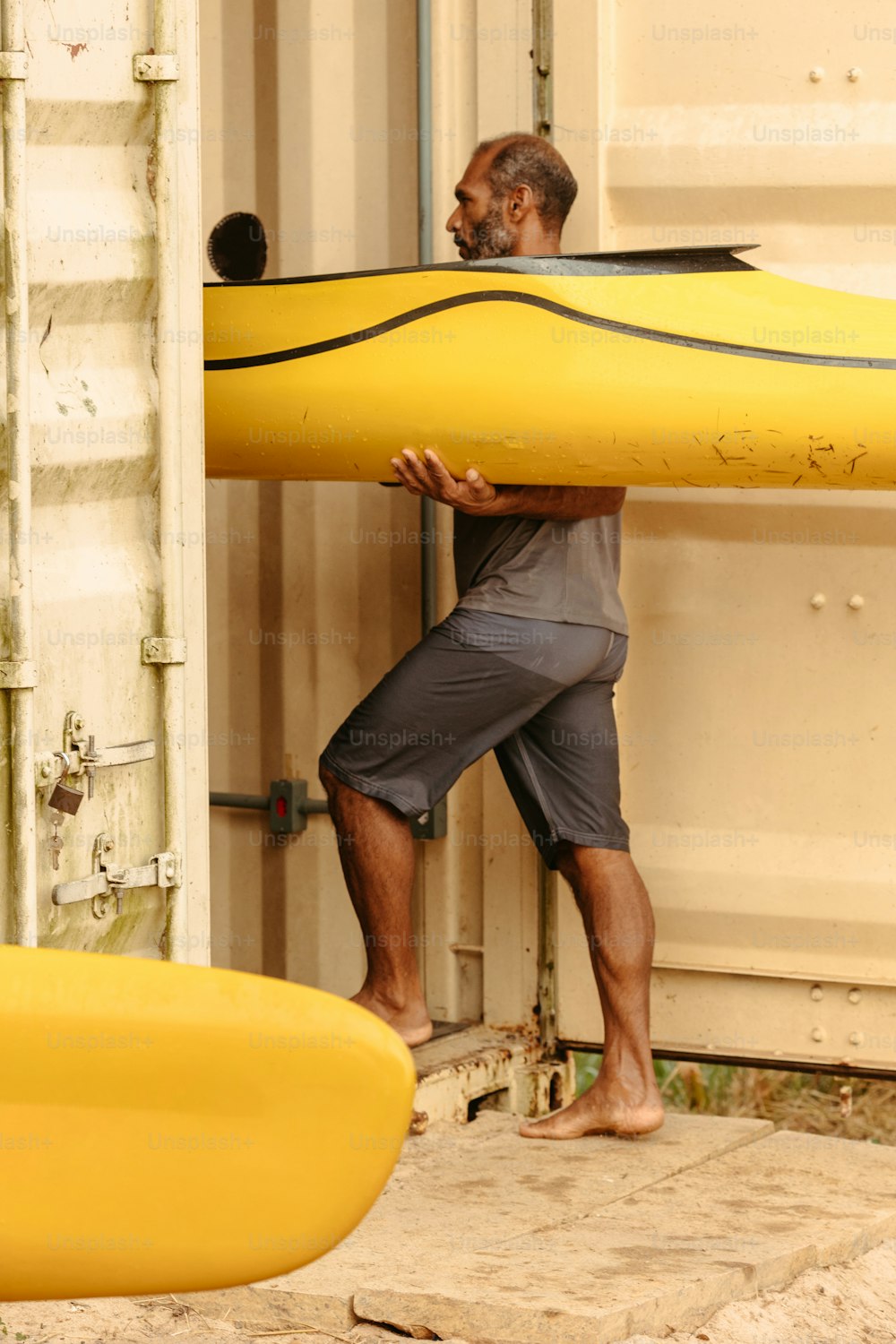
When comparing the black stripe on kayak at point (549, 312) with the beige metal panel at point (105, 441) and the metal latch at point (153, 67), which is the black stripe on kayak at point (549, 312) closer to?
the beige metal panel at point (105, 441)

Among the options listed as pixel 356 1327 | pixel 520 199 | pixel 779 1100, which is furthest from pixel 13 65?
pixel 779 1100

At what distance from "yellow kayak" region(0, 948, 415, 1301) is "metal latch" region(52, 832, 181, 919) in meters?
0.74

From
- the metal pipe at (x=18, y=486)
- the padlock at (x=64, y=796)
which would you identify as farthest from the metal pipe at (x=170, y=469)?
the metal pipe at (x=18, y=486)

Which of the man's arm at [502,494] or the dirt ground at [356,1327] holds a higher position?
the man's arm at [502,494]

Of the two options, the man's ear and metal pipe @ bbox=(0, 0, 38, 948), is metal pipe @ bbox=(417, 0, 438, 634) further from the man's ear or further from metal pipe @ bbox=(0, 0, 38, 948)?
metal pipe @ bbox=(0, 0, 38, 948)

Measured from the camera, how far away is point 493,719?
165 inches

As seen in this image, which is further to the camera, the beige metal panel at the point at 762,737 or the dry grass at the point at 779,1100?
the dry grass at the point at 779,1100

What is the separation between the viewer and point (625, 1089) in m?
4.23

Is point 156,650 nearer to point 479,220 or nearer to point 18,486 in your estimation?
point 18,486

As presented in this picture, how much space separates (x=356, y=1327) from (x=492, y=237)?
7.90 ft

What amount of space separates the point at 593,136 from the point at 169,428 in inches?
65.0

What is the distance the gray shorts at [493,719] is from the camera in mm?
4156

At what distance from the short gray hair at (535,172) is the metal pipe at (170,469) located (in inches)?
48.7

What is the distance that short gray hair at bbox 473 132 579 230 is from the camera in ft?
13.9
